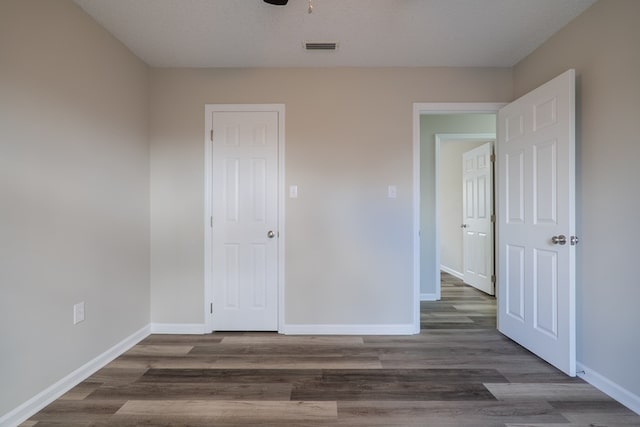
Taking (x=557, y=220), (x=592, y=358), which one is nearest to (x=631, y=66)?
(x=557, y=220)

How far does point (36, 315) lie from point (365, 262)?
236cm

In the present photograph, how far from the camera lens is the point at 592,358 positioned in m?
2.01

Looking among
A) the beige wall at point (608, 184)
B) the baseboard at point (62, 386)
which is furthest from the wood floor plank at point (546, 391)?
the baseboard at point (62, 386)

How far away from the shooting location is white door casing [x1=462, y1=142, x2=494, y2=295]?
164 inches

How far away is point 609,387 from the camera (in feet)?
6.14

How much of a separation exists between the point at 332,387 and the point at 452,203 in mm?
4383

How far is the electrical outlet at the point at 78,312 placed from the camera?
199cm

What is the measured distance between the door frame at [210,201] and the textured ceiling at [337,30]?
1.30 feet

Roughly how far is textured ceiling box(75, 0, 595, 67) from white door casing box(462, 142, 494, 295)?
5.83 feet

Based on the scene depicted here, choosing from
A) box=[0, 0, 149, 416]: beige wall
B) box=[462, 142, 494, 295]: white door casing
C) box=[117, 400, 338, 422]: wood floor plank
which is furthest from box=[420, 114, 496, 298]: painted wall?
box=[0, 0, 149, 416]: beige wall

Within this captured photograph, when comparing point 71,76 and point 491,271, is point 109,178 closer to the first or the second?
point 71,76

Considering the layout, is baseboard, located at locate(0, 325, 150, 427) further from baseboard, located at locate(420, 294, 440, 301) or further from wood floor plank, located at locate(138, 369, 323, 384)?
baseboard, located at locate(420, 294, 440, 301)

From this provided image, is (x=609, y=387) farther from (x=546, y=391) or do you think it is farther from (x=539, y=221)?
(x=539, y=221)

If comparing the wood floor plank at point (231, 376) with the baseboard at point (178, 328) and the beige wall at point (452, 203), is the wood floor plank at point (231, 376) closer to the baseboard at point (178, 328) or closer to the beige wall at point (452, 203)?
the baseboard at point (178, 328)
